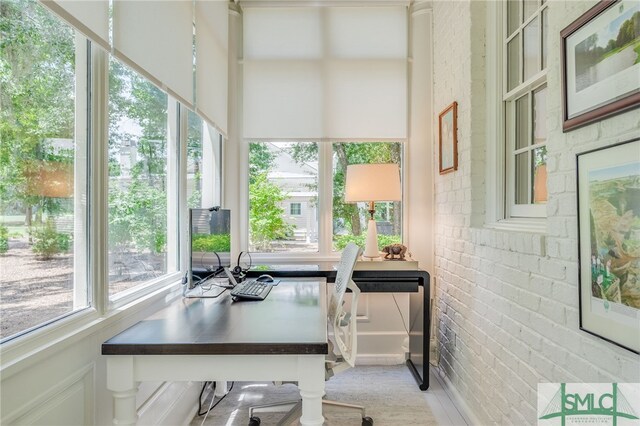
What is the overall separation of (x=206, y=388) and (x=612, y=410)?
216 cm

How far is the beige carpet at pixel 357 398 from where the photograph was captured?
2.11 metres

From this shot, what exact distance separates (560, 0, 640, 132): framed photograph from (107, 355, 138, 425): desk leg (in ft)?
5.70

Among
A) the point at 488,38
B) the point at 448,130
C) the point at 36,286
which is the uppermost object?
the point at 488,38

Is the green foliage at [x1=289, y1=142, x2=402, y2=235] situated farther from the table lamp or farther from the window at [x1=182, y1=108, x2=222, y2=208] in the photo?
the window at [x1=182, y1=108, x2=222, y2=208]

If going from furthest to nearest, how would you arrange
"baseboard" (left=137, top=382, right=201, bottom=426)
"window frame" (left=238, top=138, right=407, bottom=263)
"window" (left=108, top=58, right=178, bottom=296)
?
"window frame" (left=238, top=138, right=407, bottom=263)
"baseboard" (left=137, top=382, right=201, bottom=426)
"window" (left=108, top=58, right=178, bottom=296)

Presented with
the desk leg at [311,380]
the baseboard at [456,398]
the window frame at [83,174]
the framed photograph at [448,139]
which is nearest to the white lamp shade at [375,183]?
the framed photograph at [448,139]

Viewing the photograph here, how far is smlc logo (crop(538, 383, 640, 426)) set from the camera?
1017 millimetres

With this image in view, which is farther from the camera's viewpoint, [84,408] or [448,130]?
[448,130]

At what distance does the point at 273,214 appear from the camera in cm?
309

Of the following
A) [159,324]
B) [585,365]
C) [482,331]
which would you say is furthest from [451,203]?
[159,324]

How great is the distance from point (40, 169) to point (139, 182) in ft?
2.16

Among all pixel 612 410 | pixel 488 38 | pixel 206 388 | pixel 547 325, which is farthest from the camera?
pixel 206 388

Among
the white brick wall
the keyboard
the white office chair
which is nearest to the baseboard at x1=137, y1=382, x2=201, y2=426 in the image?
the white office chair

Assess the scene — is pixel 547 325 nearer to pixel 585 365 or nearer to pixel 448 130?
pixel 585 365
